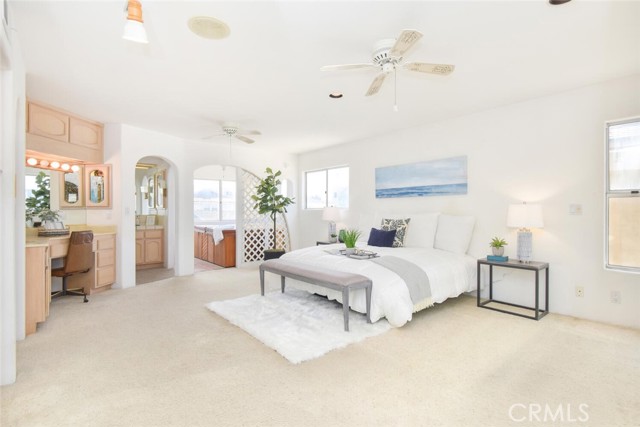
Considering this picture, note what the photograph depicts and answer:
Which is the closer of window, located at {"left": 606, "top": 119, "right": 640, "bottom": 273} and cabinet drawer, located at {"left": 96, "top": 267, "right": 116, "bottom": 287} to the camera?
window, located at {"left": 606, "top": 119, "right": 640, "bottom": 273}

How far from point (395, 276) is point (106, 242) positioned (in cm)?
400

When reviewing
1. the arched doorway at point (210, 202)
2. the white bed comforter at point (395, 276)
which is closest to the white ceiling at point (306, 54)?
the white bed comforter at point (395, 276)

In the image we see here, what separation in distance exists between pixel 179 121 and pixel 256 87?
1.80 m

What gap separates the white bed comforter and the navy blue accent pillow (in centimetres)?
14

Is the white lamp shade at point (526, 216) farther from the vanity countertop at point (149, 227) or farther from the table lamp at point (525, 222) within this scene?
the vanity countertop at point (149, 227)

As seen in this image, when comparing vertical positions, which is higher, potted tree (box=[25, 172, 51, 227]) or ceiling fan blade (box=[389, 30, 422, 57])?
ceiling fan blade (box=[389, 30, 422, 57])

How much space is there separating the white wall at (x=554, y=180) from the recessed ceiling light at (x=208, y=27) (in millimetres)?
2587

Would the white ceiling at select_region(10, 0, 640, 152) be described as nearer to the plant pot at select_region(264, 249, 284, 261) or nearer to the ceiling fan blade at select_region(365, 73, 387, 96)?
the ceiling fan blade at select_region(365, 73, 387, 96)

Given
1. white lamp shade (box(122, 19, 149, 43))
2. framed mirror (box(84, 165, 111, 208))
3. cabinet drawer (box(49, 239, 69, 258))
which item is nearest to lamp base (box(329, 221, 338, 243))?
framed mirror (box(84, 165, 111, 208))

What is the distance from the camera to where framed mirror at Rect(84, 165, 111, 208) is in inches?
187

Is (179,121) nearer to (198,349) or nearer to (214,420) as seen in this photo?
(198,349)

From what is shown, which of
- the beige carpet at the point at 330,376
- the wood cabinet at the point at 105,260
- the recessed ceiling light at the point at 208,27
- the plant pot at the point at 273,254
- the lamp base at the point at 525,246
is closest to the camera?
the beige carpet at the point at 330,376

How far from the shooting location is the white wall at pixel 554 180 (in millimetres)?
3234

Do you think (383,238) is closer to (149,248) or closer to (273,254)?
(273,254)
